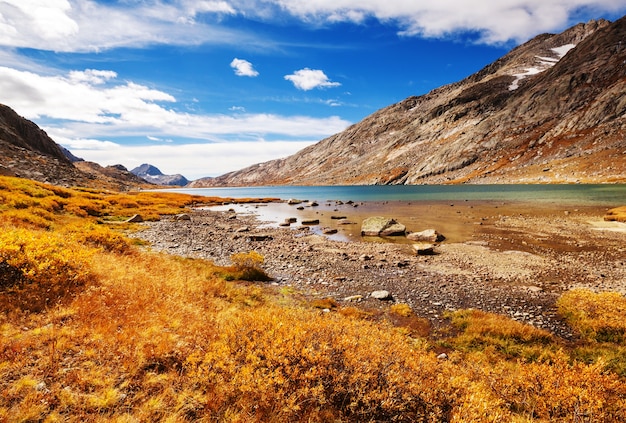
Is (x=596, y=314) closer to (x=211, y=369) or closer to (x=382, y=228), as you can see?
(x=211, y=369)

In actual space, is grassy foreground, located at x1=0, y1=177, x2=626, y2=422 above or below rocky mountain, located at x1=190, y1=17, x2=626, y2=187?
below

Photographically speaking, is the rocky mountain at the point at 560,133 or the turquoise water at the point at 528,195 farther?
the rocky mountain at the point at 560,133

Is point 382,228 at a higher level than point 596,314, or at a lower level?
higher

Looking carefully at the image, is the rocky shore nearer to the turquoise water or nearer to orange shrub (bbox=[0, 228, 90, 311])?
orange shrub (bbox=[0, 228, 90, 311])

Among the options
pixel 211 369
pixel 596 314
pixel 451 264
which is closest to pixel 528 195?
pixel 451 264

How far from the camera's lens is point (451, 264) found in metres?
20.7

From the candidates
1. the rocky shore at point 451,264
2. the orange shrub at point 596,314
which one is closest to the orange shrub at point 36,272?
the rocky shore at point 451,264

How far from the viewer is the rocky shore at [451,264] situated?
1470 cm

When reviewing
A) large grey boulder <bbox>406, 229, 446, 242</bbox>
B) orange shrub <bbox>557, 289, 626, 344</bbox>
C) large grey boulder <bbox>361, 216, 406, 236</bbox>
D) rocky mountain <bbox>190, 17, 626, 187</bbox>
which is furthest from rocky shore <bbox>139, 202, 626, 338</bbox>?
rocky mountain <bbox>190, 17, 626, 187</bbox>

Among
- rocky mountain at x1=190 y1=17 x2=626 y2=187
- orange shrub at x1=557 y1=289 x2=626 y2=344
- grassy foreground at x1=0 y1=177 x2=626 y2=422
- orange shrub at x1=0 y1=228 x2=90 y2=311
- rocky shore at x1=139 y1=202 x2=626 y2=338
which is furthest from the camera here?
rocky mountain at x1=190 y1=17 x2=626 y2=187

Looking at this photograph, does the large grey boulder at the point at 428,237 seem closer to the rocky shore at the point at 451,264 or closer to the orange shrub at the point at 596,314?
the rocky shore at the point at 451,264

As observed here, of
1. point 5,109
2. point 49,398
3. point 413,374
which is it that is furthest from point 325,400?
point 5,109

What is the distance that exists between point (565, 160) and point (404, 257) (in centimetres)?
15168

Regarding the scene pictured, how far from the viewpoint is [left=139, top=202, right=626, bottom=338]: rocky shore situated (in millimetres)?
14695
